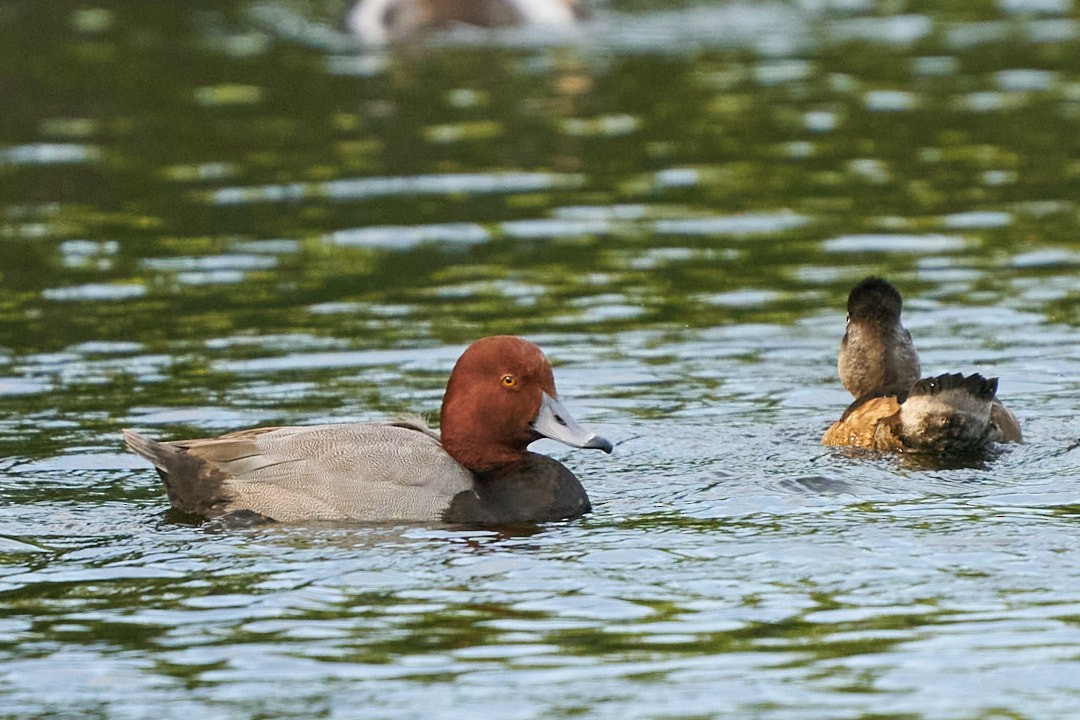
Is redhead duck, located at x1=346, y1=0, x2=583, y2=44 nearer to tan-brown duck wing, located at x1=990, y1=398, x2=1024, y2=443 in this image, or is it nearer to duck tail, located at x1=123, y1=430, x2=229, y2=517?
tan-brown duck wing, located at x1=990, y1=398, x2=1024, y2=443

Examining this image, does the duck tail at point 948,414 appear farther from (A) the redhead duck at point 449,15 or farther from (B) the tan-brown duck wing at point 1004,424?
(A) the redhead duck at point 449,15

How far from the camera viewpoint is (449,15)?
24.8m

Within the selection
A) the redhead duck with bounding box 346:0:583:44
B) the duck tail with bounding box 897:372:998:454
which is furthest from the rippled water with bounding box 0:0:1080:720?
the redhead duck with bounding box 346:0:583:44

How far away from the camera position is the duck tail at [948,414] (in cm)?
993

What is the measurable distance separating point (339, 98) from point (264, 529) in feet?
40.3

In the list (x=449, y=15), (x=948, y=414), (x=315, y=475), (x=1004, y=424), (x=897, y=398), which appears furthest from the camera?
(x=449, y=15)

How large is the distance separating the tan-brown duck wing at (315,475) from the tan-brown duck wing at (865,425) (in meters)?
2.16

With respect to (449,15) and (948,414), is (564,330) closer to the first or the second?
(948,414)

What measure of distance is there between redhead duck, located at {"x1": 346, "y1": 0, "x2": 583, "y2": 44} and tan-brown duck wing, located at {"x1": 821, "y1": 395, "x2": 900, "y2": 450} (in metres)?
14.7

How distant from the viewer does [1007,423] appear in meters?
10.3

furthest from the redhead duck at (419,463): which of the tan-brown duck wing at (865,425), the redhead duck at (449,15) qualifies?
the redhead duck at (449,15)

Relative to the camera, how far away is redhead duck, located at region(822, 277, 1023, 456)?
9.98 m

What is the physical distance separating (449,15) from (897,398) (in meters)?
15.2

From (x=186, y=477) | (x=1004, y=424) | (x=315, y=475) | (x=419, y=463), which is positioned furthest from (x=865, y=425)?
(x=186, y=477)
